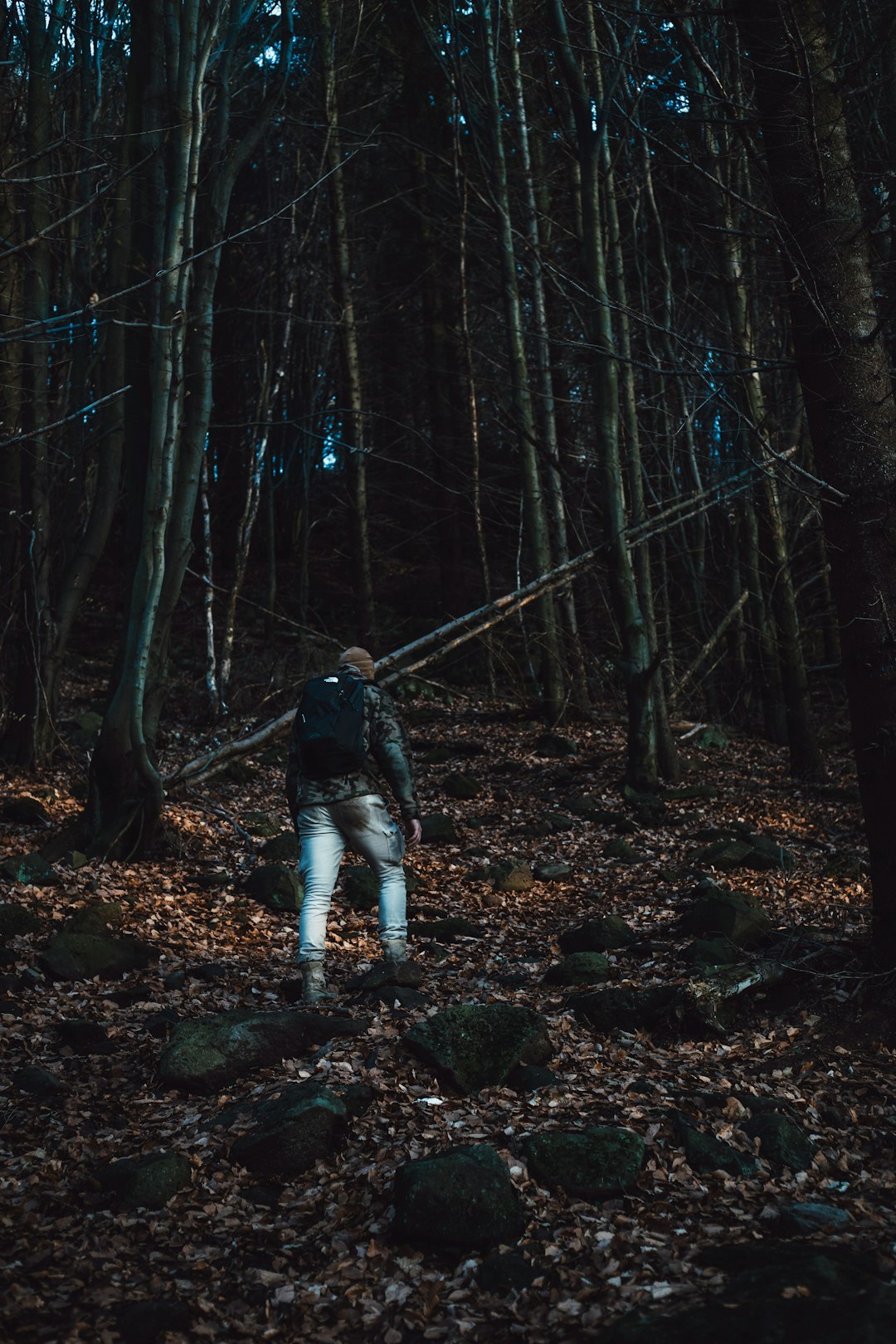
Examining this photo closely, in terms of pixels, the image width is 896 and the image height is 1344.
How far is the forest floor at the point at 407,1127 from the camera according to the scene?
358 cm

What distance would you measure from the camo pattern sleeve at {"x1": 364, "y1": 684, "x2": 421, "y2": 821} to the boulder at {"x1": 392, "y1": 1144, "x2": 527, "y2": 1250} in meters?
2.84

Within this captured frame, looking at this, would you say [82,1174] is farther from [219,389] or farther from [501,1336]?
[219,389]

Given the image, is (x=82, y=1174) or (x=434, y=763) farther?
(x=434, y=763)

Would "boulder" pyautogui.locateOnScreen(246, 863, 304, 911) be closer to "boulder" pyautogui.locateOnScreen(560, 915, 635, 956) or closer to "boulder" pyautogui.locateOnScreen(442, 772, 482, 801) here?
"boulder" pyautogui.locateOnScreen(560, 915, 635, 956)

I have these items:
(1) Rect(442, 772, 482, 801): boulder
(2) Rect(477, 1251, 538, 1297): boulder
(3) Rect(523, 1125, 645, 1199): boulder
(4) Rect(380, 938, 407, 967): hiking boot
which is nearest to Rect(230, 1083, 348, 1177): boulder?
(3) Rect(523, 1125, 645, 1199): boulder

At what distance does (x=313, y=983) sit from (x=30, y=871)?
343 cm

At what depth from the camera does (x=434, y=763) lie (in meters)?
14.7

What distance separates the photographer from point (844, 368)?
5.41 metres

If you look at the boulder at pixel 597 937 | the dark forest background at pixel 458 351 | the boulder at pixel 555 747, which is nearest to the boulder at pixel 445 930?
the boulder at pixel 597 937

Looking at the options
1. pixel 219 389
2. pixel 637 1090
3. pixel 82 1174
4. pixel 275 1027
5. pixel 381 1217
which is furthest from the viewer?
pixel 219 389

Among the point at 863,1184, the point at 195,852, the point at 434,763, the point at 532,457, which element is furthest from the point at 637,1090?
the point at 532,457

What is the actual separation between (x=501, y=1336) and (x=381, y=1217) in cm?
82

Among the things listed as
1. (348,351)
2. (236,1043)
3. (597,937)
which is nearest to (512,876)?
(597,937)

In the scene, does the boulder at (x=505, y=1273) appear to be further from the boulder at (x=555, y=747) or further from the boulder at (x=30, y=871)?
the boulder at (x=555, y=747)
